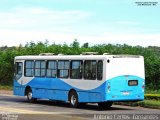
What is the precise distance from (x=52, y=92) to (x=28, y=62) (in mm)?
3095

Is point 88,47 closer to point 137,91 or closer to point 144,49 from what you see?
point 144,49

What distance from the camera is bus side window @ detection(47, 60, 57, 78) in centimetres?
2962

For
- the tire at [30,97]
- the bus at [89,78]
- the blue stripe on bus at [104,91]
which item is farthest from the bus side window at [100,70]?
the tire at [30,97]

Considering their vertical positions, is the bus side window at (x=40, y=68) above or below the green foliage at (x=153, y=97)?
above

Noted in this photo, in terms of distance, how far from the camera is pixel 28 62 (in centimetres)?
3195

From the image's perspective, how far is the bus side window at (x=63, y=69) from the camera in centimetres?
2862

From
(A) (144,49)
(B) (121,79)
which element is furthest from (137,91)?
(A) (144,49)

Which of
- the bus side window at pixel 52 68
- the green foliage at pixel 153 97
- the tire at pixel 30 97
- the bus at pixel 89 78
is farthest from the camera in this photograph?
the tire at pixel 30 97

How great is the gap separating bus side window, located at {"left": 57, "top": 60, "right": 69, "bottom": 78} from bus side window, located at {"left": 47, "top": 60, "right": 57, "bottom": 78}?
15.2 inches

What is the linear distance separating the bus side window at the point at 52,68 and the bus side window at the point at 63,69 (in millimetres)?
385

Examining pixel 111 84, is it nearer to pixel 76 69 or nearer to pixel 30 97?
pixel 76 69

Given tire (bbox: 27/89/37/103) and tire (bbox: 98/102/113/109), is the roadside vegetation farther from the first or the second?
tire (bbox: 98/102/113/109)

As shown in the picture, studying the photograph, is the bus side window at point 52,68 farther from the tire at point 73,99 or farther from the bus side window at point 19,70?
the bus side window at point 19,70

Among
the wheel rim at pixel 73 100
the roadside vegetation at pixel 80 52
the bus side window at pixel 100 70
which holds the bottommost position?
the wheel rim at pixel 73 100
